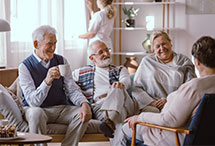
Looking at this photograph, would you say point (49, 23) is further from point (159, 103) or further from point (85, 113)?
point (85, 113)

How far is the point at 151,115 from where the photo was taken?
2.99 metres

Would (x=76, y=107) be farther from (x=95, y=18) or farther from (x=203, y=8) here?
(x=203, y=8)

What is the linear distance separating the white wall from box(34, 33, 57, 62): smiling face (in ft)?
15.6

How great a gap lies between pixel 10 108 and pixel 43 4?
3.13 meters

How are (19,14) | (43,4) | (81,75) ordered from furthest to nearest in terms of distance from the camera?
(43,4) < (19,14) < (81,75)

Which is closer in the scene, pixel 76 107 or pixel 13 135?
pixel 13 135

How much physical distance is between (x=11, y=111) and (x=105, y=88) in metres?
1.01

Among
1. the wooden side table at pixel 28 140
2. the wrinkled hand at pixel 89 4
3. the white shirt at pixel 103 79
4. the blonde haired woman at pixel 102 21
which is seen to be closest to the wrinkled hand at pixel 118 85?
the white shirt at pixel 103 79

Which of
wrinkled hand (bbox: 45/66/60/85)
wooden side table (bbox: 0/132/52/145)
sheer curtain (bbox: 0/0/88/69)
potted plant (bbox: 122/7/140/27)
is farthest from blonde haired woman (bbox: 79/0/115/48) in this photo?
wooden side table (bbox: 0/132/52/145)

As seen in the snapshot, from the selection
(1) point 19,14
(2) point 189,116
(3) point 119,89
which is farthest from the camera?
(1) point 19,14

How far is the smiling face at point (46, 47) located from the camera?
3.88 meters

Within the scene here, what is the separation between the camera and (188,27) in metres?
8.23

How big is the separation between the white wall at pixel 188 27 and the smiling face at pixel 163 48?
3988 mm

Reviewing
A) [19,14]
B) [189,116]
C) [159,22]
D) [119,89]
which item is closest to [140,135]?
[189,116]
